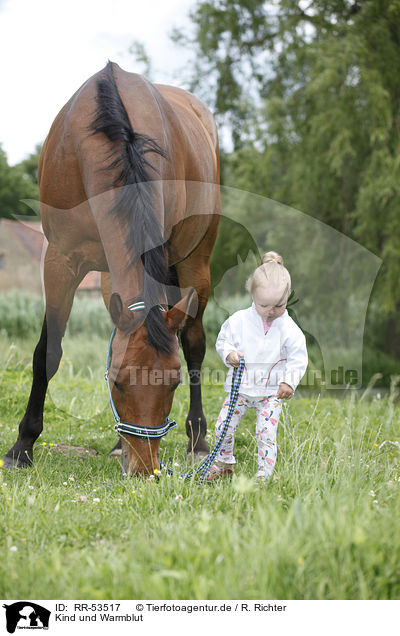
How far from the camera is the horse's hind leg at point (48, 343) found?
3703 millimetres

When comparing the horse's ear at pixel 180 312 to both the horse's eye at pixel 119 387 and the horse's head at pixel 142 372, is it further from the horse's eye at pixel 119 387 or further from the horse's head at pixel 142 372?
the horse's eye at pixel 119 387

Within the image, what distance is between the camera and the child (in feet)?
10.1

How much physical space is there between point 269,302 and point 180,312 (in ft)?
2.18

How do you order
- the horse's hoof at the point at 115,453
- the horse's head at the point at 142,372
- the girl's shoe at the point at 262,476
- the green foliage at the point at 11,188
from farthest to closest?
the green foliage at the point at 11,188, the horse's hoof at the point at 115,453, the girl's shoe at the point at 262,476, the horse's head at the point at 142,372

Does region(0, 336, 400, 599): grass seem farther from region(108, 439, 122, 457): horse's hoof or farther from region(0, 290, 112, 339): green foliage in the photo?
region(0, 290, 112, 339): green foliage

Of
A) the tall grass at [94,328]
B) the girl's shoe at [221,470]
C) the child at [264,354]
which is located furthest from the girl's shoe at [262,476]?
the tall grass at [94,328]

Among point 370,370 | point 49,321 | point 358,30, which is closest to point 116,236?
point 49,321

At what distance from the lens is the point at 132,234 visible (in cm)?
283

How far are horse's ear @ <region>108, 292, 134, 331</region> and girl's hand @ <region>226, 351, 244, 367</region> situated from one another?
2.32 feet

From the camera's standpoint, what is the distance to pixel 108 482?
116 inches

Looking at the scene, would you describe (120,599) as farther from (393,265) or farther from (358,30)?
(358,30)

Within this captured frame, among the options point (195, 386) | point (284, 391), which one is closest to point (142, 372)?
point (284, 391)
